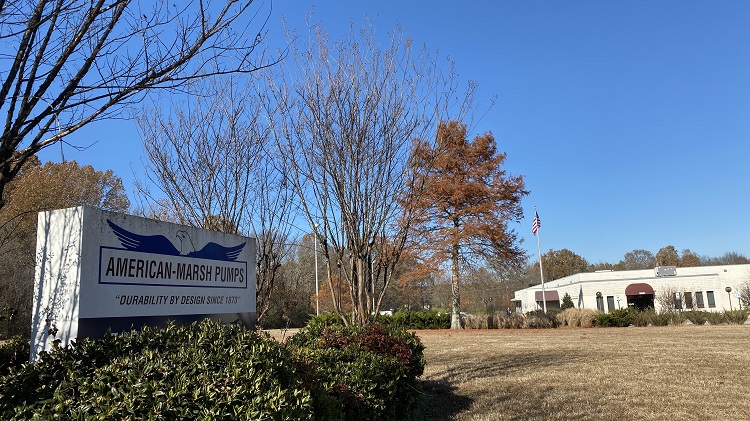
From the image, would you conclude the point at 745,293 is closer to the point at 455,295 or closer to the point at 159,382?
the point at 455,295

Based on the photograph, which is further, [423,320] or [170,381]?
[423,320]

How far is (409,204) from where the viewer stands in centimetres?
797

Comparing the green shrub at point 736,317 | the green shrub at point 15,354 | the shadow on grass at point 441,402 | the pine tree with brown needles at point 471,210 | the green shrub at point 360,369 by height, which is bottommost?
the shadow on grass at point 441,402

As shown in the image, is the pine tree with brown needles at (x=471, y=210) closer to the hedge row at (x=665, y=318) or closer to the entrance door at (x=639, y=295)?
the hedge row at (x=665, y=318)

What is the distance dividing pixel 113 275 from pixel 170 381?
2131 mm

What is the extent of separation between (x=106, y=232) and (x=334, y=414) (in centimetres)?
252

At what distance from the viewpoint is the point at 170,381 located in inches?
101

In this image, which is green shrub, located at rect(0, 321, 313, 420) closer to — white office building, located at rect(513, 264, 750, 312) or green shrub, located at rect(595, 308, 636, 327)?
green shrub, located at rect(595, 308, 636, 327)

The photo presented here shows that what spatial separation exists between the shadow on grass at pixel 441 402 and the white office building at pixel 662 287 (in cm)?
3320

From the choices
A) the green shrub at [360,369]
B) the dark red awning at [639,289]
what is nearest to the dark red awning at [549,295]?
the dark red awning at [639,289]

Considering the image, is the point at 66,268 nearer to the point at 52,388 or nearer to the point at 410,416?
the point at 52,388

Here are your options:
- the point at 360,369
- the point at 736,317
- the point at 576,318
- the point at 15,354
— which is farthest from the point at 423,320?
the point at 15,354

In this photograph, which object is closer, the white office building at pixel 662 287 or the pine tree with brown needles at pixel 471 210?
the pine tree with brown needles at pixel 471 210

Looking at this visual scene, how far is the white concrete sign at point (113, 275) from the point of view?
401 centimetres
